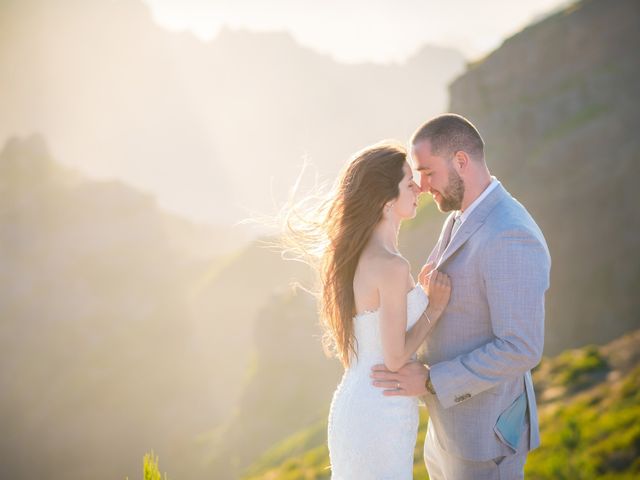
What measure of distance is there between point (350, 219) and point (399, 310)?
79cm

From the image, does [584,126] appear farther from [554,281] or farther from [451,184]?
[451,184]

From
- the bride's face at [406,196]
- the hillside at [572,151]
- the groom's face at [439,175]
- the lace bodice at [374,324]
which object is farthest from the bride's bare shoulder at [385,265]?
the hillside at [572,151]

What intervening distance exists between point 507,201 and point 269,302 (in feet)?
178

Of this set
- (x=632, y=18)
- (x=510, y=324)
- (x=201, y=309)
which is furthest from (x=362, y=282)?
→ (x=201, y=309)

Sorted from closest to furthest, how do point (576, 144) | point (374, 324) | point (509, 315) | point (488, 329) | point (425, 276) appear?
point (509, 315), point (488, 329), point (374, 324), point (425, 276), point (576, 144)

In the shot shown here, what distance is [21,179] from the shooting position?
358 ft

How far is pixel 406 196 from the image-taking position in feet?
13.5

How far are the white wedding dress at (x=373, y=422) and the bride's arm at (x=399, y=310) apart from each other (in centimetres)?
17

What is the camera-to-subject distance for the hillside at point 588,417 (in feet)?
43.2

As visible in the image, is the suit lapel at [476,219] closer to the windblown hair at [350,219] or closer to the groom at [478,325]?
the groom at [478,325]

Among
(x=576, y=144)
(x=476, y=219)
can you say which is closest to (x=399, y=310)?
(x=476, y=219)

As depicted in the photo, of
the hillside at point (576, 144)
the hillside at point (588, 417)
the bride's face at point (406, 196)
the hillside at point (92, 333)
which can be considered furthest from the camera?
the hillside at point (92, 333)

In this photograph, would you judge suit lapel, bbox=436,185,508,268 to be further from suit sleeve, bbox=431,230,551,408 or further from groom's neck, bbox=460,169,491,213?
suit sleeve, bbox=431,230,551,408

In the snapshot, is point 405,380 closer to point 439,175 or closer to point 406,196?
point 406,196
